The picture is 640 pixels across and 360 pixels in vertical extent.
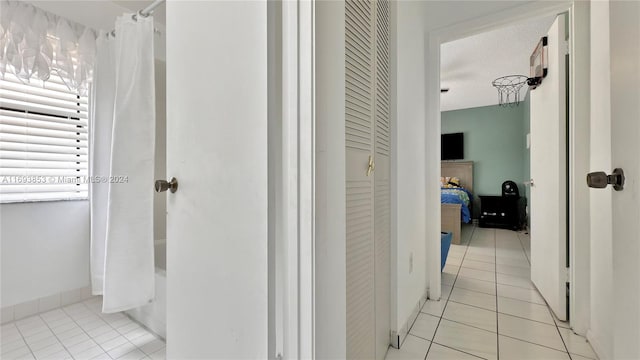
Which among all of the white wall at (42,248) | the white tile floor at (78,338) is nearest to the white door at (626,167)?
the white tile floor at (78,338)

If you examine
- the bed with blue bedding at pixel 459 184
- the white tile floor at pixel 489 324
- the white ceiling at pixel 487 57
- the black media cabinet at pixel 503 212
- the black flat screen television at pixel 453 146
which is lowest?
the white tile floor at pixel 489 324

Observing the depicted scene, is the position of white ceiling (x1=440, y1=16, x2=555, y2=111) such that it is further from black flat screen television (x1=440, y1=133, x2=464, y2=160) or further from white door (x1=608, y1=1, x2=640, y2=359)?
white door (x1=608, y1=1, x2=640, y2=359)

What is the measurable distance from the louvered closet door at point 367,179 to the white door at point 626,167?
0.68 m

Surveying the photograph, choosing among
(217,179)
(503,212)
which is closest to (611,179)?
(217,179)

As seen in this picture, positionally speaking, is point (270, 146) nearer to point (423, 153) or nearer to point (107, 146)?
point (423, 153)

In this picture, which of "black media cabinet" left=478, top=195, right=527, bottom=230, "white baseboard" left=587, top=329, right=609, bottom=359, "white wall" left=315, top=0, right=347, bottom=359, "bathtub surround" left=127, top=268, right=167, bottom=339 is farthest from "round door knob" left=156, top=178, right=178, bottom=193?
"black media cabinet" left=478, top=195, right=527, bottom=230

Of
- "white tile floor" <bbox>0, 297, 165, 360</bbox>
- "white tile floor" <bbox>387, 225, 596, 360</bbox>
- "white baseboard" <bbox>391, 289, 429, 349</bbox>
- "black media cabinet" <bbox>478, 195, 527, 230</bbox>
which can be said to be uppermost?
"black media cabinet" <bbox>478, 195, 527, 230</bbox>

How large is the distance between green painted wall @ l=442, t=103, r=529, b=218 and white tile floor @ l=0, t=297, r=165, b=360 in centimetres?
585

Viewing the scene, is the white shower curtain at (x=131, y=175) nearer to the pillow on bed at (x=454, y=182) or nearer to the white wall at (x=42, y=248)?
the white wall at (x=42, y=248)

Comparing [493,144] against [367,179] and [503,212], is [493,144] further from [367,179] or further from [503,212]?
[367,179]

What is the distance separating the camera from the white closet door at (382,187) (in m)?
1.19

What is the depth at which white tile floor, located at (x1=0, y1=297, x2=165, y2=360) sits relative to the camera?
1.42 m

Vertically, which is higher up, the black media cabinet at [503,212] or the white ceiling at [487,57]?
the white ceiling at [487,57]

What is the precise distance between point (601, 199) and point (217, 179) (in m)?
1.85
